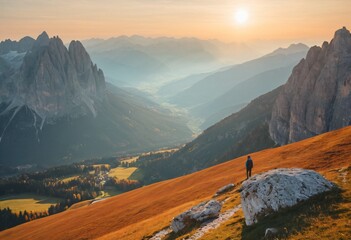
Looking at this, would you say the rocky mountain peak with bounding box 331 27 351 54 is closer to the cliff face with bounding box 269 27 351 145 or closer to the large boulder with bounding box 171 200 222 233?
the cliff face with bounding box 269 27 351 145

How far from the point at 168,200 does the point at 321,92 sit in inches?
3970

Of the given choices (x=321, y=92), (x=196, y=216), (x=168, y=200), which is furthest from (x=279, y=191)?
(x=321, y=92)

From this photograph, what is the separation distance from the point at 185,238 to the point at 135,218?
35.6 metres

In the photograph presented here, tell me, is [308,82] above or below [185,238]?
above

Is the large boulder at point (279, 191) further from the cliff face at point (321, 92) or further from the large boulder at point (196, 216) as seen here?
the cliff face at point (321, 92)

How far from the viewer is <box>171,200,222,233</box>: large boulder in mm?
43781

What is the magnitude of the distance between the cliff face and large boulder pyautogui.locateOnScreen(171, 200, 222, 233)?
9941cm

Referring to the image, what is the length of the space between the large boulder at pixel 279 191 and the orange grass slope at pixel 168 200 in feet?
67.4

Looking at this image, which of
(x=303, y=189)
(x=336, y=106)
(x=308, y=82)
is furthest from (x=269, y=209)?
(x=308, y=82)

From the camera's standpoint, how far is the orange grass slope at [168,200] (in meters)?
59.2

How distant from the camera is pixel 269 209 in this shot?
110 feet

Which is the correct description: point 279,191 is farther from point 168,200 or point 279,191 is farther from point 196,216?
point 168,200

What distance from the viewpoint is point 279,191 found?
110 ft

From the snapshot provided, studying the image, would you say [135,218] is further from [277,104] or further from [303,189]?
[277,104]
